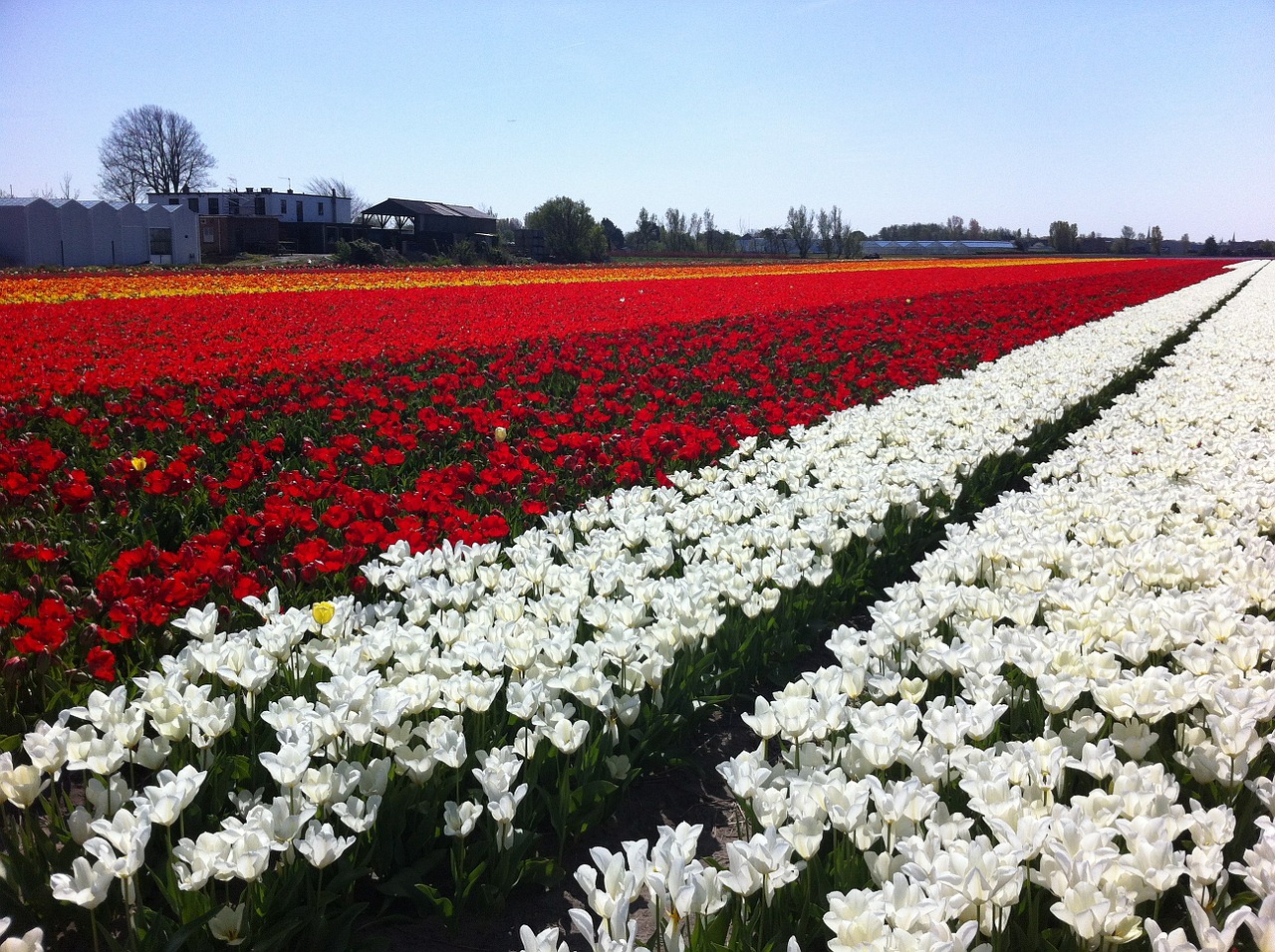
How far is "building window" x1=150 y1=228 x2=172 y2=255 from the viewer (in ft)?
149

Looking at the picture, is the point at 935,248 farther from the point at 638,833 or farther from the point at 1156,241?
the point at 638,833

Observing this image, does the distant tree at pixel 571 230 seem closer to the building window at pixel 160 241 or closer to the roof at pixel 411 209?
the roof at pixel 411 209

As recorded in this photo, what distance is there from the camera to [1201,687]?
251 centimetres

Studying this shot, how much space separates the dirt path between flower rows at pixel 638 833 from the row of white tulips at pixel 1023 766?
179 millimetres

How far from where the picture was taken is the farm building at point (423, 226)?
54812 millimetres

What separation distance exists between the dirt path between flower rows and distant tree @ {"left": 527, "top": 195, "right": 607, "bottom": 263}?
53506 mm

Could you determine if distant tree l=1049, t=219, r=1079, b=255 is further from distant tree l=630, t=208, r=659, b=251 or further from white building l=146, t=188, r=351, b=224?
white building l=146, t=188, r=351, b=224

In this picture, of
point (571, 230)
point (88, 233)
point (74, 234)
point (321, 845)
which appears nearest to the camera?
point (321, 845)

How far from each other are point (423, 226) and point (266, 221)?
10073 mm

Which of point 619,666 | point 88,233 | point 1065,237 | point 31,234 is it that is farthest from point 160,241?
point 1065,237

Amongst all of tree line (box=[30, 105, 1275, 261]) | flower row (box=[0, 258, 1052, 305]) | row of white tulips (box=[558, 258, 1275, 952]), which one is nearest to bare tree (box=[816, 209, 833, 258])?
tree line (box=[30, 105, 1275, 261])

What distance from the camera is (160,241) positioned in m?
45.5

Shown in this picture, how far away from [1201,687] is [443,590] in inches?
96.4

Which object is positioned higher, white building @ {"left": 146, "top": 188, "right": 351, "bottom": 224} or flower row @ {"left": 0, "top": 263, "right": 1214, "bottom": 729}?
white building @ {"left": 146, "top": 188, "right": 351, "bottom": 224}
